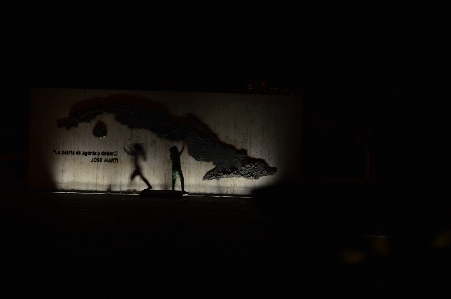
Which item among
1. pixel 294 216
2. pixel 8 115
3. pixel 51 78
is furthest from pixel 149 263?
pixel 8 115

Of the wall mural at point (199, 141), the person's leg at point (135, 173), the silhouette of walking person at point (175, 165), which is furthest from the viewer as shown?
the person's leg at point (135, 173)

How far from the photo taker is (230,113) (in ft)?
42.8

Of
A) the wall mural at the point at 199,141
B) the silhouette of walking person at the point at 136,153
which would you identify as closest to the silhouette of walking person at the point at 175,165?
the wall mural at the point at 199,141

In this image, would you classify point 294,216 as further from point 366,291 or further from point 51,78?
point 51,78

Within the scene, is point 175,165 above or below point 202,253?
above

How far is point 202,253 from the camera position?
19.6ft

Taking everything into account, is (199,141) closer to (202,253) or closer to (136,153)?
(136,153)

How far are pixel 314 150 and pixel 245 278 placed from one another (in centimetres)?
1209

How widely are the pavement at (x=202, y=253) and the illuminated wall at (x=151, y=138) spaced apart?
10.9ft

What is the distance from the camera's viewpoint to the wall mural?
12898 millimetres

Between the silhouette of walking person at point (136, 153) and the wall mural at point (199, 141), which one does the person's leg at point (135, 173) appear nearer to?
the silhouette of walking person at point (136, 153)

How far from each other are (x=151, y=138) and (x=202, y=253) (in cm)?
769

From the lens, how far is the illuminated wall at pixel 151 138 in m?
13.0

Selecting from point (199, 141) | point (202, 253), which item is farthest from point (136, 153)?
point (202, 253)
